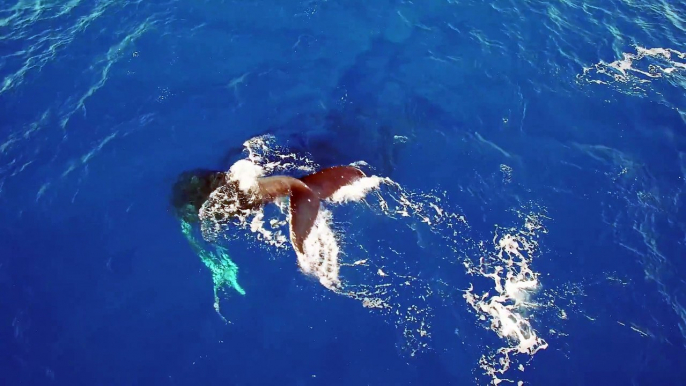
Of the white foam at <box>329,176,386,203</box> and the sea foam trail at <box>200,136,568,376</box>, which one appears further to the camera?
the white foam at <box>329,176,386,203</box>

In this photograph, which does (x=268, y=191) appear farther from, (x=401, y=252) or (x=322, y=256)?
(x=401, y=252)

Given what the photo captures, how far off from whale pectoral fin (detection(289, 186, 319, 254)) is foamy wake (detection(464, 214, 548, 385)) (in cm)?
641

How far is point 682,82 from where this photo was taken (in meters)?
28.6

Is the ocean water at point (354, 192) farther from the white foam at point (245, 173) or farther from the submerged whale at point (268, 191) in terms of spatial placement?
the submerged whale at point (268, 191)

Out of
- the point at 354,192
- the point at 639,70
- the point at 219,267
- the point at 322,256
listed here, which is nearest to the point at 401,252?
the point at 322,256

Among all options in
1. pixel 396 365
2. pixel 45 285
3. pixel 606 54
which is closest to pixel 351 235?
A: pixel 396 365

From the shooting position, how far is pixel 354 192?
23609mm

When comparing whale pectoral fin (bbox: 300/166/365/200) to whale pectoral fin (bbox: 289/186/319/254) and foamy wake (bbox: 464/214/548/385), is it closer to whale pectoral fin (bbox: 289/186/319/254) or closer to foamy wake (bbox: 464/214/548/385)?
whale pectoral fin (bbox: 289/186/319/254)

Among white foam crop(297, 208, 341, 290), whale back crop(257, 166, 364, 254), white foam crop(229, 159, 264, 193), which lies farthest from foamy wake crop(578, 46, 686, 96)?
white foam crop(229, 159, 264, 193)

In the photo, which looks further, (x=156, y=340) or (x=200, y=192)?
(x=200, y=192)

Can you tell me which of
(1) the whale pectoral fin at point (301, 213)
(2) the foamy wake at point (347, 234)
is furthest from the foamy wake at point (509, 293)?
(1) the whale pectoral fin at point (301, 213)

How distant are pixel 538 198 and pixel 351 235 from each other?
8.32 m

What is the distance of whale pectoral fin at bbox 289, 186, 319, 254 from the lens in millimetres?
22016

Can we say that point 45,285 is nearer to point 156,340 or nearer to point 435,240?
point 156,340
